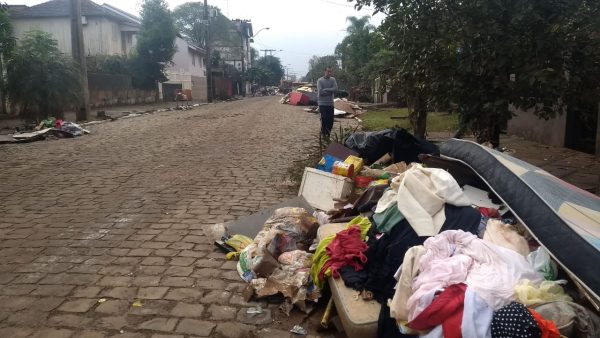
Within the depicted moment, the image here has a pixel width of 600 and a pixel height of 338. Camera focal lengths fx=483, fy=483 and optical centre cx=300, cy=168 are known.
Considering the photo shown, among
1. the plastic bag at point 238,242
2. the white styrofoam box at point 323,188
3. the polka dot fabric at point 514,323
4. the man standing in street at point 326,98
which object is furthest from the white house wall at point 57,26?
the polka dot fabric at point 514,323

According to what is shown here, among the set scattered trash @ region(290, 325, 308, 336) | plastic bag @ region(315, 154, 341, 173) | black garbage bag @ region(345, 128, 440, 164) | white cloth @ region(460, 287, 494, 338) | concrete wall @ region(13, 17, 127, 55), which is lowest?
scattered trash @ region(290, 325, 308, 336)

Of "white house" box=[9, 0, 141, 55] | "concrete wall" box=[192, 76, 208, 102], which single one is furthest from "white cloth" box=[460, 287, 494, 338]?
"concrete wall" box=[192, 76, 208, 102]

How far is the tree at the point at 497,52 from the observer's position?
491 centimetres

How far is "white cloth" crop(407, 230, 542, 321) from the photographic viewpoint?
99.0 inches

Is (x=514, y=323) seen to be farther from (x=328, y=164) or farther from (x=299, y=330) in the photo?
(x=328, y=164)

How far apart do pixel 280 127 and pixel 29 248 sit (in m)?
11.8

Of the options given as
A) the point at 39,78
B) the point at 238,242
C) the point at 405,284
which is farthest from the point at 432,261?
the point at 39,78

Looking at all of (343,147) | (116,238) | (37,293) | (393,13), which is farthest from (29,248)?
(393,13)

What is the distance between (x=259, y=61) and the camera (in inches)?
3861

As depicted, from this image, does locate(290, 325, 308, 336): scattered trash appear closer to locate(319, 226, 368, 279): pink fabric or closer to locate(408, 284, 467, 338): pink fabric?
locate(319, 226, 368, 279): pink fabric

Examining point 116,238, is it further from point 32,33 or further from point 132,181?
point 32,33

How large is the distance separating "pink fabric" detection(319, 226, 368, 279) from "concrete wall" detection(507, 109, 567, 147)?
694cm

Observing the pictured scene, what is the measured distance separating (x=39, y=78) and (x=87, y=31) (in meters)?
19.4

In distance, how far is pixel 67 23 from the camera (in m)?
32.6
